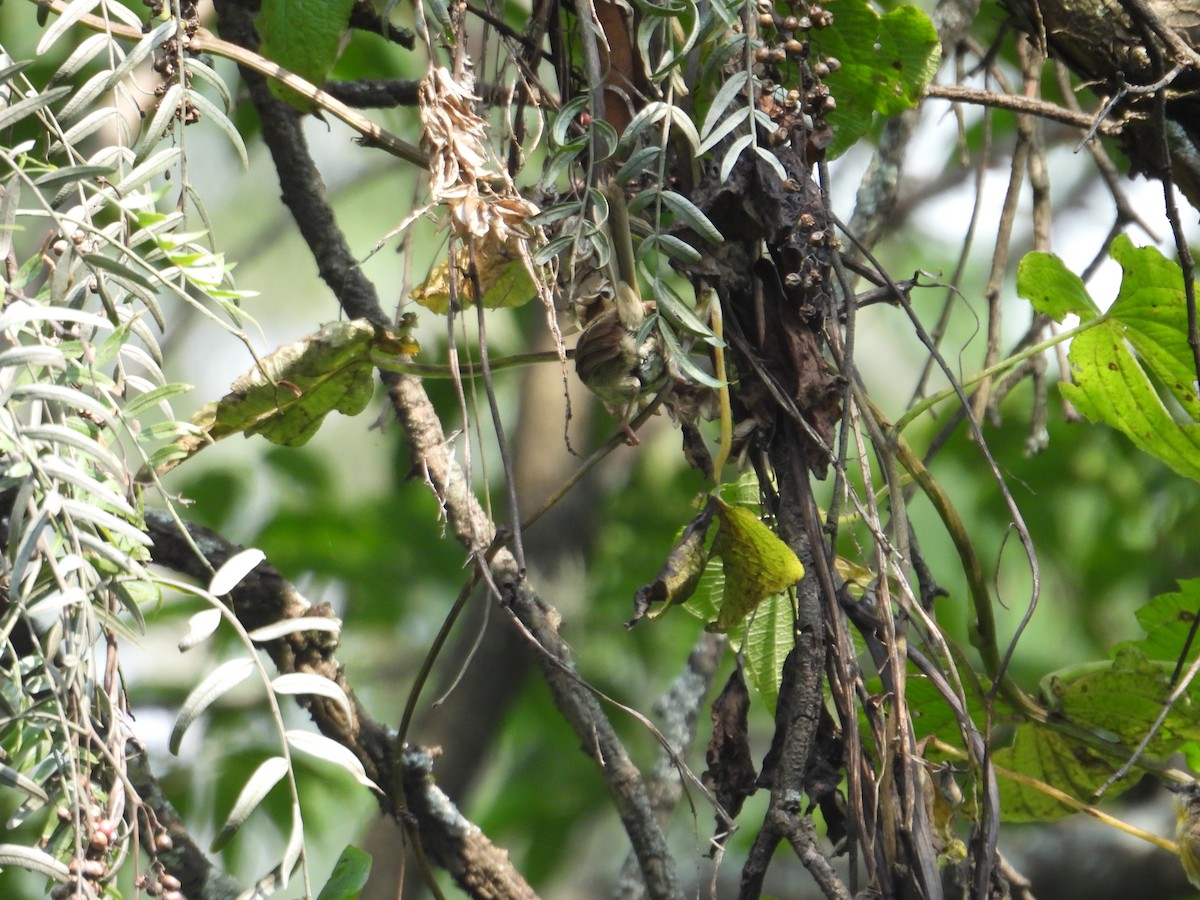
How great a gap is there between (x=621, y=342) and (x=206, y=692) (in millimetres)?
260

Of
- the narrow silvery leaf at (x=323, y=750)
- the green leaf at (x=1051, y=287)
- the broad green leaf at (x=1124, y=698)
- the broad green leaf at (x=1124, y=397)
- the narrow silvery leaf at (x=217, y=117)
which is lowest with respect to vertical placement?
the narrow silvery leaf at (x=323, y=750)

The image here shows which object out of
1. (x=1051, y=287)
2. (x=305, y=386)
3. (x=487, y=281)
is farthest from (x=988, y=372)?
(x=305, y=386)

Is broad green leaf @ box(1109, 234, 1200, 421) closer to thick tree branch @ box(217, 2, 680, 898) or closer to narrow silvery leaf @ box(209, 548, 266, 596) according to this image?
thick tree branch @ box(217, 2, 680, 898)

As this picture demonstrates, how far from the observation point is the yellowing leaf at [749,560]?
1.92ft

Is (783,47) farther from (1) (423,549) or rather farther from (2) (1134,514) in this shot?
(2) (1134,514)

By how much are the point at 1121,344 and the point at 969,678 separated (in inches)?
10.7

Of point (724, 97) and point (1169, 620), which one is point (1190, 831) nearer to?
point (1169, 620)

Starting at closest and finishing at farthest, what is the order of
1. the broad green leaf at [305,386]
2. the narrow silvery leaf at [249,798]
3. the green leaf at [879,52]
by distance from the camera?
the narrow silvery leaf at [249,798]
the broad green leaf at [305,386]
the green leaf at [879,52]

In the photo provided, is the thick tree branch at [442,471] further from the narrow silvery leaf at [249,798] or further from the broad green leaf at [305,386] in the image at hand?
the narrow silvery leaf at [249,798]

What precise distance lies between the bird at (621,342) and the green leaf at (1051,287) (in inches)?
13.8

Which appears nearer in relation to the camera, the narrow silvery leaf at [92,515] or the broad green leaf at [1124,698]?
the narrow silvery leaf at [92,515]

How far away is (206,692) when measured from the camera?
1.29 ft

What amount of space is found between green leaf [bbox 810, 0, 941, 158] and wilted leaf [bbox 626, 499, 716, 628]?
31cm

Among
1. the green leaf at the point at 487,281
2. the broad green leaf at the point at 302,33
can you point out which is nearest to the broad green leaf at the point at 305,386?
the green leaf at the point at 487,281
